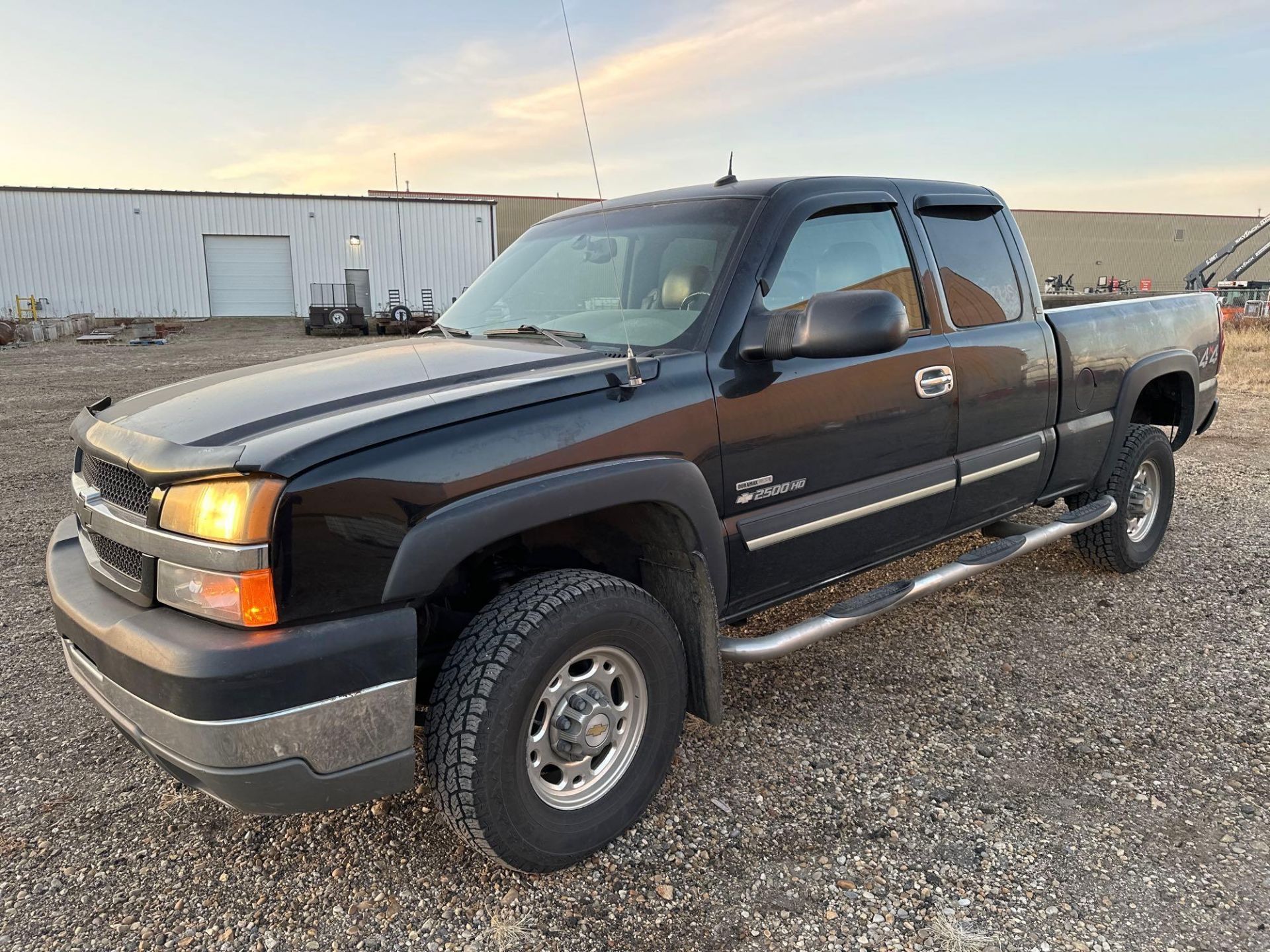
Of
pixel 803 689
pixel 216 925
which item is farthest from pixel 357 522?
pixel 803 689

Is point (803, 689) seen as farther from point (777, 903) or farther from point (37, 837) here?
point (37, 837)

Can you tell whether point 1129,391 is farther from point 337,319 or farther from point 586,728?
point 337,319

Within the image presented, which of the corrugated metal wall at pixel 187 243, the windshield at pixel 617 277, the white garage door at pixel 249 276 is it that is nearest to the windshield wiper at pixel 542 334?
the windshield at pixel 617 277

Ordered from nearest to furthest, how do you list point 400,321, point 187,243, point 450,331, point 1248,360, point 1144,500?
point 450,331, point 1144,500, point 1248,360, point 400,321, point 187,243

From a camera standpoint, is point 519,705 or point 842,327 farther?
point 842,327

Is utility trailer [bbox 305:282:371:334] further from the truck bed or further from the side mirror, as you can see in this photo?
the side mirror

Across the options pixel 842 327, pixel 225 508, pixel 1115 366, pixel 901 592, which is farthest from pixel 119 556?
pixel 1115 366

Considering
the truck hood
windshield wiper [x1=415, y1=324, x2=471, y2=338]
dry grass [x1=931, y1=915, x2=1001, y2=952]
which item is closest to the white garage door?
windshield wiper [x1=415, y1=324, x2=471, y2=338]

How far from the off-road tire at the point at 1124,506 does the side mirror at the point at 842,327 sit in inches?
94.2

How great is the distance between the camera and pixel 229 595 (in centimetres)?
188

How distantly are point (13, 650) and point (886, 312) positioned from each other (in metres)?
3.89

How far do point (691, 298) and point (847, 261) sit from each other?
2.35ft

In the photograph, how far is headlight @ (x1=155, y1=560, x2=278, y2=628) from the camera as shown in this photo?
6.10ft

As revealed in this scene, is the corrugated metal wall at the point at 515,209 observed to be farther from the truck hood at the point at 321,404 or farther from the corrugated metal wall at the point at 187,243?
the truck hood at the point at 321,404
